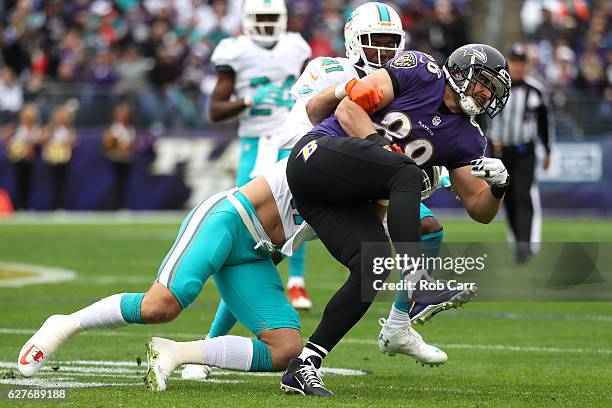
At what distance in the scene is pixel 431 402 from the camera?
16.9 ft

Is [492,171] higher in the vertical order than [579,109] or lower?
higher

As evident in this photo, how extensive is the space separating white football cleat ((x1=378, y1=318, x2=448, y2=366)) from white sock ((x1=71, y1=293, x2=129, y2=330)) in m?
1.21

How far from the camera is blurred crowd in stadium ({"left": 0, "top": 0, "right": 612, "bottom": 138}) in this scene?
20.3 metres

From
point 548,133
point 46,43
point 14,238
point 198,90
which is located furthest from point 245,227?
point 46,43

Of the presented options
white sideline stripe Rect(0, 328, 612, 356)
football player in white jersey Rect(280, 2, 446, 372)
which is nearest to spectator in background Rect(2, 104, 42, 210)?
white sideline stripe Rect(0, 328, 612, 356)

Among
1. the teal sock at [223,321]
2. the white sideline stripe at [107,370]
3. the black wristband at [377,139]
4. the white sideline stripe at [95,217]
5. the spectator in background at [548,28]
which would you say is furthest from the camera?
the spectator in background at [548,28]

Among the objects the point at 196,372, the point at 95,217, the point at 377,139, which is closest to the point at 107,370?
the point at 196,372

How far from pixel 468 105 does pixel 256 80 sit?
3.99 meters

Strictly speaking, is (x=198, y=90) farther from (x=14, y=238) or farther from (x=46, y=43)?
(x=14, y=238)

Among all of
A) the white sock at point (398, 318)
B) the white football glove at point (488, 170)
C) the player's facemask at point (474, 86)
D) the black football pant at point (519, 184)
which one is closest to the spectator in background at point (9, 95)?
the black football pant at point (519, 184)

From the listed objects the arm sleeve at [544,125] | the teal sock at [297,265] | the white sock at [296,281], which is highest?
the teal sock at [297,265]

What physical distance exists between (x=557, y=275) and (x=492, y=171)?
0.91 m

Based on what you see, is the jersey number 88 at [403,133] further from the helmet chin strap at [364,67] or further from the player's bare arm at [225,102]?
the player's bare arm at [225,102]

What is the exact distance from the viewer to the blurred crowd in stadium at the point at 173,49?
20328mm
